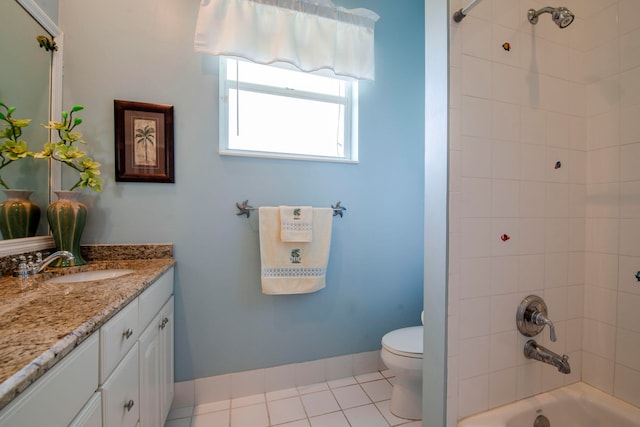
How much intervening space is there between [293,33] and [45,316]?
5.73ft

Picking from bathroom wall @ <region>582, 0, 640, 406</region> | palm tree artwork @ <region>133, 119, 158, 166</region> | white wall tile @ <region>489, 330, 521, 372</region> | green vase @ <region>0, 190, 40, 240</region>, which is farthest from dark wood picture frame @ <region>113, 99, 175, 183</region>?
bathroom wall @ <region>582, 0, 640, 406</region>

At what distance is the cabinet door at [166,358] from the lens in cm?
120

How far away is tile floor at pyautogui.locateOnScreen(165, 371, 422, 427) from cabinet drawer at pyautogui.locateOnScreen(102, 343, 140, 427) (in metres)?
0.62

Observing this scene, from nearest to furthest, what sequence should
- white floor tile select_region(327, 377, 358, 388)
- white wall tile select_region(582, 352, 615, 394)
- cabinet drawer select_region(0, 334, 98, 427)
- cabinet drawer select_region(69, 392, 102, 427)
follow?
cabinet drawer select_region(0, 334, 98, 427)
cabinet drawer select_region(69, 392, 102, 427)
white wall tile select_region(582, 352, 615, 394)
white floor tile select_region(327, 377, 358, 388)

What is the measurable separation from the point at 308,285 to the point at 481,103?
127 cm

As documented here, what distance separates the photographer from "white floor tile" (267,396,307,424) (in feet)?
4.53

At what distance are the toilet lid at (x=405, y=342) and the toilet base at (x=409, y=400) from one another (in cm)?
17

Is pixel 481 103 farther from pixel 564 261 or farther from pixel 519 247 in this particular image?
pixel 564 261

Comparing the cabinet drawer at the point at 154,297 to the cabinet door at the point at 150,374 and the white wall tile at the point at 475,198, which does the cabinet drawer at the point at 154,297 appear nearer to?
the cabinet door at the point at 150,374

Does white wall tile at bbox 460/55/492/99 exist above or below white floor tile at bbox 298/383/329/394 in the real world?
above

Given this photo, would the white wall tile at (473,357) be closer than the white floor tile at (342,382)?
Yes

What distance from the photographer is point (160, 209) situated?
4.77 feet

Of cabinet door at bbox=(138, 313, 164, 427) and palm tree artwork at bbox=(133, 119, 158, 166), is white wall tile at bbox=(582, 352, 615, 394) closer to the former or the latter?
cabinet door at bbox=(138, 313, 164, 427)

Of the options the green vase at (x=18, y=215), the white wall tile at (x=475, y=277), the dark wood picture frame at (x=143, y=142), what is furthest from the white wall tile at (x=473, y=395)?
the green vase at (x=18, y=215)
